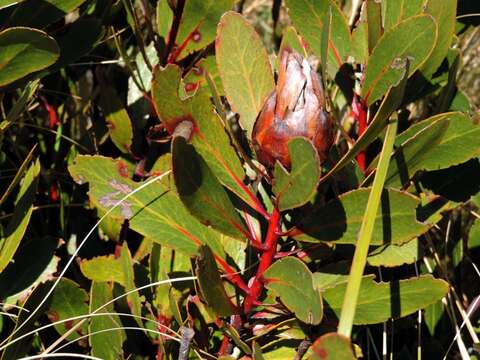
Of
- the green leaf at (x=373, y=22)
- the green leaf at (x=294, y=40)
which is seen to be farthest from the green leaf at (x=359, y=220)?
the green leaf at (x=294, y=40)

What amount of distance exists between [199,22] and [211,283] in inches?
22.8

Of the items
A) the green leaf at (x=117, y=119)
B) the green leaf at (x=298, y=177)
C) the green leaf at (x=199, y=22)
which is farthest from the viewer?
the green leaf at (x=117, y=119)

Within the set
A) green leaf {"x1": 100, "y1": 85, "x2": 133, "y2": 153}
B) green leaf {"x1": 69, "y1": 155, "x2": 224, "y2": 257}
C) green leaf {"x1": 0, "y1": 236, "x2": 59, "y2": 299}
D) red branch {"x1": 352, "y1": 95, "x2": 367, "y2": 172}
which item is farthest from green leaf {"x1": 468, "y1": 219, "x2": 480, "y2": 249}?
green leaf {"x1": 0, "y1": 236, "x2": 59, "y2": 299}

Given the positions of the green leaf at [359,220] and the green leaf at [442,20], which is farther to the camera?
the green leaf at [442,20]

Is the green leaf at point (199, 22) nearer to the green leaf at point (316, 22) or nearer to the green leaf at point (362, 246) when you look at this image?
the green leaf at point (316, 22)

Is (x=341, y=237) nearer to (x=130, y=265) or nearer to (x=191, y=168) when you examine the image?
(x=191, y=168)

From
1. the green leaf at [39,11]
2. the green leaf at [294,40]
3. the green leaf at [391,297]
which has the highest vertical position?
the green leaf at [39,11]

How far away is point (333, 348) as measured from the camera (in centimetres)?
80

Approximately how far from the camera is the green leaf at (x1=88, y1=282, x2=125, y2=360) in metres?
1.25

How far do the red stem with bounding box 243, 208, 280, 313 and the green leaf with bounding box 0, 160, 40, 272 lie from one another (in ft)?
1.35

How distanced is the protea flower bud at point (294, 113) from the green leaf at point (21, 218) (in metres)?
0.49

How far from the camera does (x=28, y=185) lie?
1.34 m

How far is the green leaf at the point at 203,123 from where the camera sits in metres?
1.07

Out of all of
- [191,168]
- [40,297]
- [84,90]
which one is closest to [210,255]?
[191,168]
